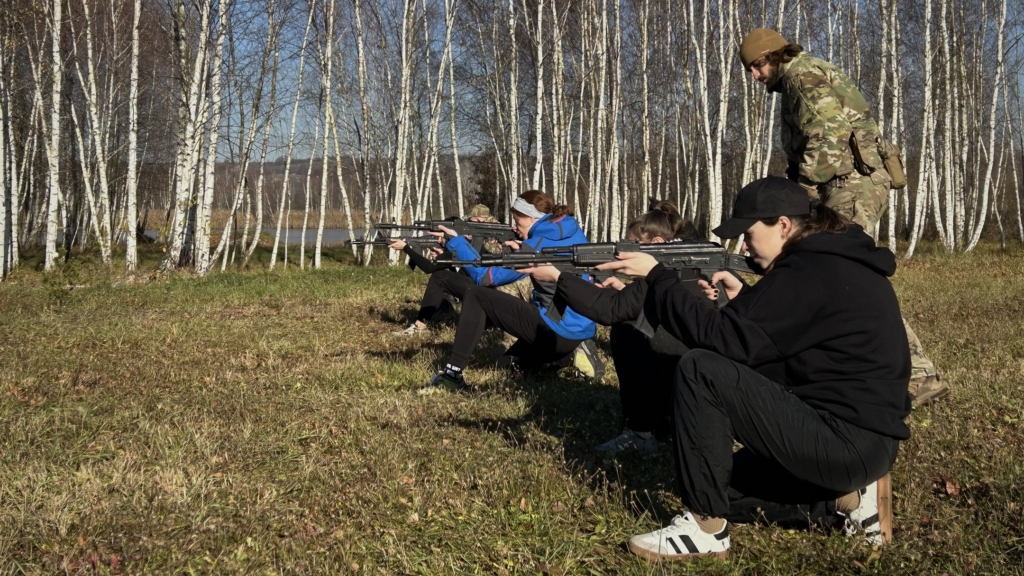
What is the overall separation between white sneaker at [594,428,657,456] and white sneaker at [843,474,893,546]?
4.40ft

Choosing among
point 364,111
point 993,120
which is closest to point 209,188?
point 364,111

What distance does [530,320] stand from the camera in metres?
6.15

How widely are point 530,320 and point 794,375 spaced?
3163 mm

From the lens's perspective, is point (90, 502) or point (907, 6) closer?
point (90, 502)

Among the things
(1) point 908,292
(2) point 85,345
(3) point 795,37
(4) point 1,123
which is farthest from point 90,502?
(3) point 795,37

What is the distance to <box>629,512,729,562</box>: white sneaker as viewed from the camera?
10.4ft

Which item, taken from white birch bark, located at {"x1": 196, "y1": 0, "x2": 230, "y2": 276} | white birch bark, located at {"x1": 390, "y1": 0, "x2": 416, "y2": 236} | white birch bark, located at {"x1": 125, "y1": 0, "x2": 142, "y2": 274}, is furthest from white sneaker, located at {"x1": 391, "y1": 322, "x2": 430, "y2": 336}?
white birch bark, located at {"x1": 390, "y1": 0, "x2": 416, "y2": 236}

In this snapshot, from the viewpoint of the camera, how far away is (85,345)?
7664 mm

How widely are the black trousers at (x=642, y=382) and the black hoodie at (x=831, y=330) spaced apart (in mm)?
1375

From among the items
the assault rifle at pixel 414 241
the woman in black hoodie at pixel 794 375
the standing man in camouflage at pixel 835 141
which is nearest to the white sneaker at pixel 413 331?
the assault rifle at pixel 414 241

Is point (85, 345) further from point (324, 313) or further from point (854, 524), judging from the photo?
point (854, 524)

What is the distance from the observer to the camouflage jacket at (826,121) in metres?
5.37

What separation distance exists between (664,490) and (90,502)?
2.66m

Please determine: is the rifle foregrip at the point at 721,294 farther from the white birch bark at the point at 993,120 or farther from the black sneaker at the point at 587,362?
the white birch bark at the point at 993,120
